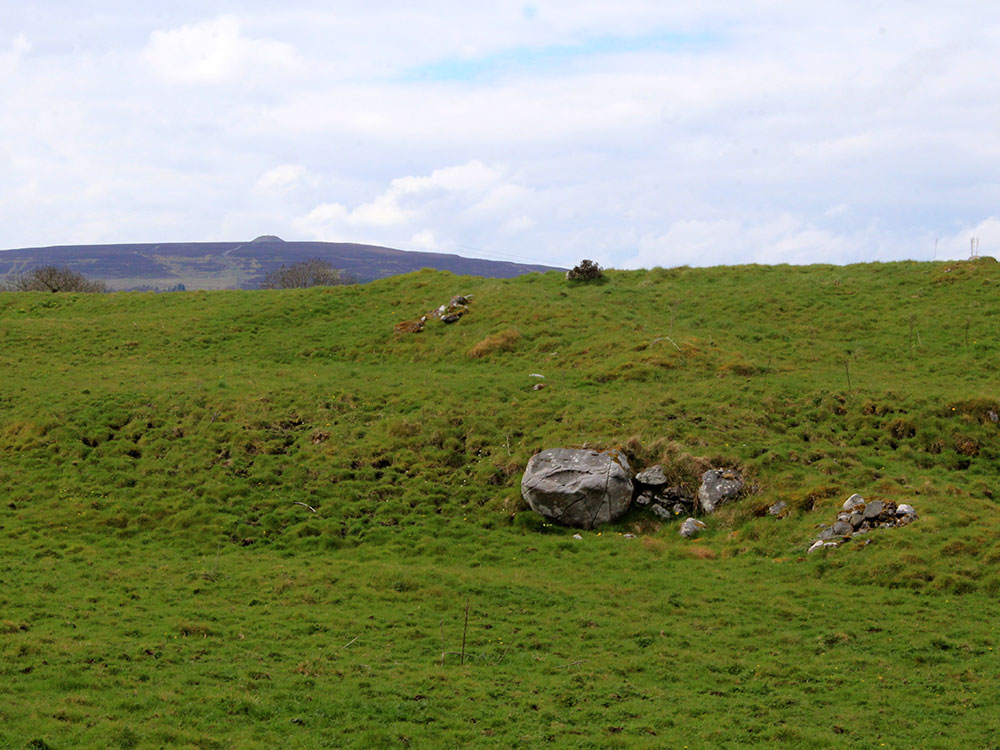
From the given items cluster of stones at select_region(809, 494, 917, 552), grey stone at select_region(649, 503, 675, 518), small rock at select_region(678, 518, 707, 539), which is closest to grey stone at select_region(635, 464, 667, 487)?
grey stone at select_region(649, 503, 675, 518)

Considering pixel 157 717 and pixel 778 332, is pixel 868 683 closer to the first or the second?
pixel 157 717

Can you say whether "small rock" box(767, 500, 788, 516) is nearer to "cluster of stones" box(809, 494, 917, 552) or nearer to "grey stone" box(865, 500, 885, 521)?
"cluster of stones" box(809, 494, 917, 552)

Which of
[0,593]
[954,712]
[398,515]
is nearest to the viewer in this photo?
[954,712]

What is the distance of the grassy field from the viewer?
14773mm

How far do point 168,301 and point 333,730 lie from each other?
49.3m

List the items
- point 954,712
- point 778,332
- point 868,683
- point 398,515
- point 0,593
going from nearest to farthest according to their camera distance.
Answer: point 954,712 → point 868,683 → point 0,593 → point 398,515 → point 778,332

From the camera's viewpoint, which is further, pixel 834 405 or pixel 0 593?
pixel 834 405

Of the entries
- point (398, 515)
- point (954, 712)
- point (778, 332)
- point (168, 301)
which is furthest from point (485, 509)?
point (168, 301)

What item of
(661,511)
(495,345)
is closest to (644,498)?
(661,511)

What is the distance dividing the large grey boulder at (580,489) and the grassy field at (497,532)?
895 mm

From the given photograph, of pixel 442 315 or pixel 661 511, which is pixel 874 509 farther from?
pixel 442 315

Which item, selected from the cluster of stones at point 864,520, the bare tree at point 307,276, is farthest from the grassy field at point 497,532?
the bare tree at point 307,276

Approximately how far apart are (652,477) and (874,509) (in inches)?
285

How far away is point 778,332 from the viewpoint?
141 ft
